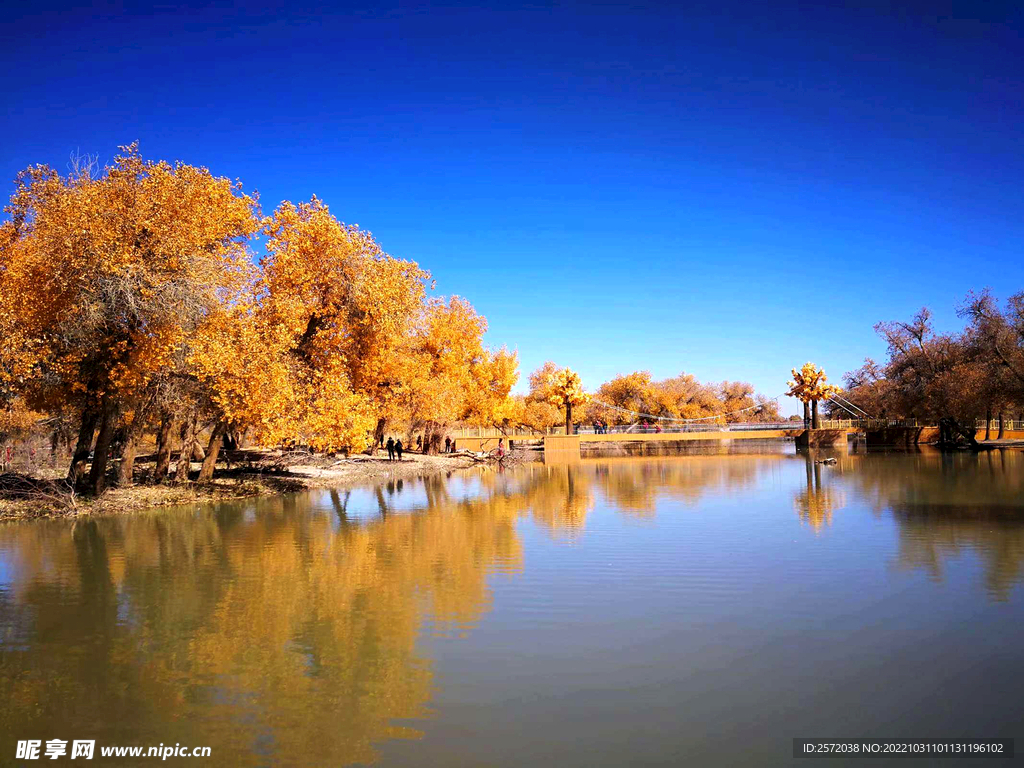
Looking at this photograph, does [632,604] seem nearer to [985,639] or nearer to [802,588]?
[802,588]

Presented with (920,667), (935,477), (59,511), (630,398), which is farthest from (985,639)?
(630,398)

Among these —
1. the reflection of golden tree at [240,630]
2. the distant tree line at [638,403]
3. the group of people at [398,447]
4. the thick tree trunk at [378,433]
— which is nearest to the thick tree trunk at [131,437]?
the reflection of golden tree at [240,630]

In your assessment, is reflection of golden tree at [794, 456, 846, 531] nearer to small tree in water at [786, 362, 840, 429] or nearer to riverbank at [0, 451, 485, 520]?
riverbank at [0, 451, 485, 520]

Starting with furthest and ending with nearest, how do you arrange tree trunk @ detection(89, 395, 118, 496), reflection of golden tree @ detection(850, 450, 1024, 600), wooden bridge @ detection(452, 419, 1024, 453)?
wooden bridge @ detection(452, 419, 1024, 453) → tree trunk @ detection(89, 395, 118, 496) → reflection of golden tree @ detection(850, 450, 1024, 600)

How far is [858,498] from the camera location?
2020 cm

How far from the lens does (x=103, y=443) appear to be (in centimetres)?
1916

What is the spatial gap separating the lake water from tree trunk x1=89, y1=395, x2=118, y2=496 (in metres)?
4.48

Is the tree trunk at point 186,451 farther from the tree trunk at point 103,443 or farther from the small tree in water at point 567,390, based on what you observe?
the small tree in water at point 567,390

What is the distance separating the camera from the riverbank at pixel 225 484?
60.1 feet

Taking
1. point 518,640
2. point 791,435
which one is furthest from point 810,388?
point 518,640

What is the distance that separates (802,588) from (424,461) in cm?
3391

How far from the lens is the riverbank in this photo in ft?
60.1

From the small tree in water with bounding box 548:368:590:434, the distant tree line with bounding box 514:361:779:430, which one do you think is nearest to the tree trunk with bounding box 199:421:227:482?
the small tree in water with bounding box 548:368:590:434

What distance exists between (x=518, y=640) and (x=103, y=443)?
53.6 feet
